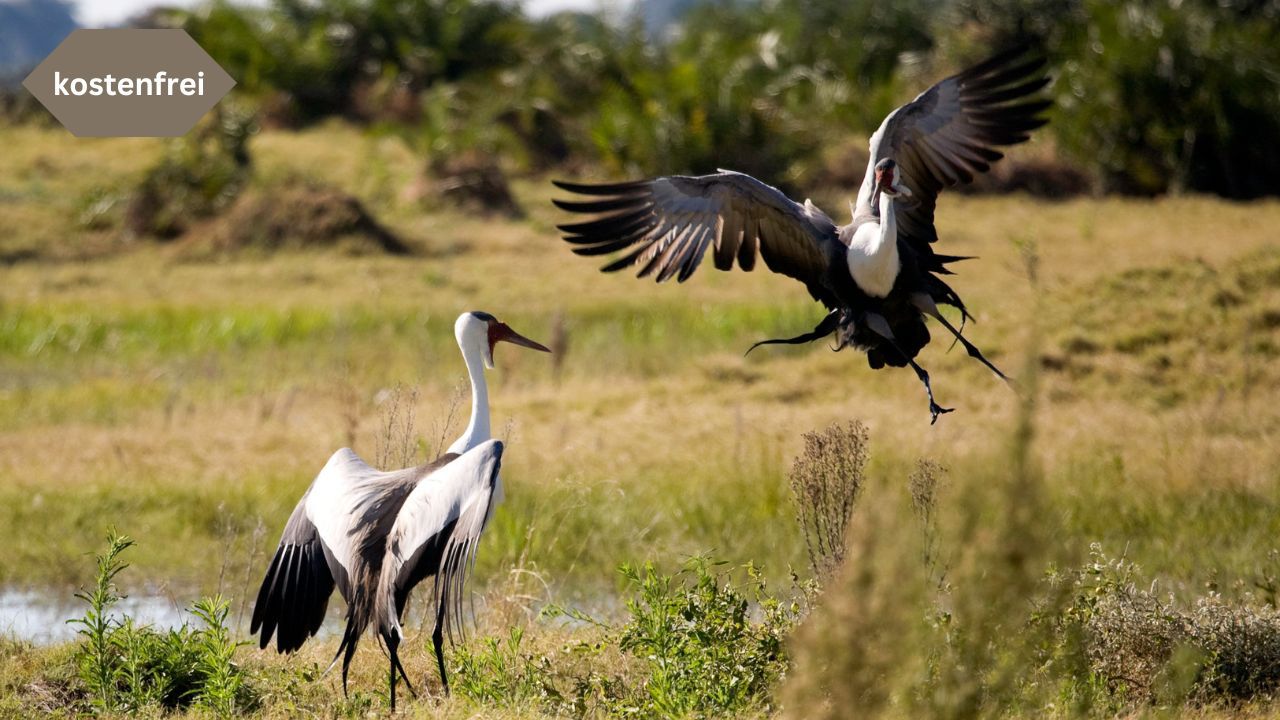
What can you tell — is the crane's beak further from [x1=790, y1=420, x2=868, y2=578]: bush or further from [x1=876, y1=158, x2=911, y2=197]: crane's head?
[x1=876, y1=158, x2=911, y2=197]: crane's head

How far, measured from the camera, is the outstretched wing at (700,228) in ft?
20.8

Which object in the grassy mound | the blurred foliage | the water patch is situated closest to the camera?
the water patch

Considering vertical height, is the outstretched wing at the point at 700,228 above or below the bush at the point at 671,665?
above

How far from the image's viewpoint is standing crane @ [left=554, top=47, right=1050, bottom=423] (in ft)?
20.5

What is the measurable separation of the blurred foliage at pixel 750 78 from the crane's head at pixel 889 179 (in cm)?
1436

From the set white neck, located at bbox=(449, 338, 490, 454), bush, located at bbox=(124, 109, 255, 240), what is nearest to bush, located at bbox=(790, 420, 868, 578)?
white neck, located at bbox=(449, 338, 490, 454)

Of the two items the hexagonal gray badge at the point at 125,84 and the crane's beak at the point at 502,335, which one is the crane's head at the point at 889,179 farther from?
the hexagonal gray badge at the point at 125,84

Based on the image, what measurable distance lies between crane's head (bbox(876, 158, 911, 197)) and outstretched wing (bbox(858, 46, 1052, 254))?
0.22 metres

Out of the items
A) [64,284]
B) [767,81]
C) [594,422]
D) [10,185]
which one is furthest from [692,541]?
[767,81]

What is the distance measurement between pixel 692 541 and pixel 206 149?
13.8 m

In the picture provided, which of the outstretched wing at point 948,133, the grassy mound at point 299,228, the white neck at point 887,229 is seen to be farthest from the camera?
the grassy mound at point 299,228

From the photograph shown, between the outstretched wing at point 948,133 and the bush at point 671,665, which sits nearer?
the bush at point 671,665

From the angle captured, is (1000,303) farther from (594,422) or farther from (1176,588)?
(1176,588)

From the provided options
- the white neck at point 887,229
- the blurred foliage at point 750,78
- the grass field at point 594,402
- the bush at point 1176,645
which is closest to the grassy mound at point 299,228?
the grass field at point 594,402
